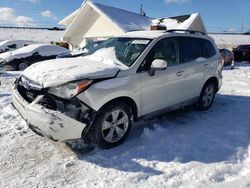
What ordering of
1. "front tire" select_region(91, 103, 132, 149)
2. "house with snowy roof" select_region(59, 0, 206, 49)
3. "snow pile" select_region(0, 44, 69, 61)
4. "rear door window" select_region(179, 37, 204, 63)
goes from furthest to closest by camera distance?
"house with snowy roof" select_region(59, 0, 206, 49) < "snow pile" select_region(0, 44, 69, 61) < "rear door window" select_region(179, 37, 204, 63) < "front tire" select_region(91, 103, 132, 149)

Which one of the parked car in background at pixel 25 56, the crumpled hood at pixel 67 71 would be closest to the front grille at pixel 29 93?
the crumpled hood at pixel 67 71

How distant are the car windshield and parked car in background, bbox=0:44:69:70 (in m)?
8.80

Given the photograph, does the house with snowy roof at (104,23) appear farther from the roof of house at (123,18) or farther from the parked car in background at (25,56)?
the parked car in background at (25,56)

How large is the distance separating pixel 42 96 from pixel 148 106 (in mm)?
1819

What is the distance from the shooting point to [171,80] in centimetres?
526

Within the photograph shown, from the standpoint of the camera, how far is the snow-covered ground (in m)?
3.58

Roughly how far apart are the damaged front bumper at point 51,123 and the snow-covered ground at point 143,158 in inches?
16.2

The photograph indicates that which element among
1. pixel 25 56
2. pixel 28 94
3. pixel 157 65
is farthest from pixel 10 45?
pixel 157 65

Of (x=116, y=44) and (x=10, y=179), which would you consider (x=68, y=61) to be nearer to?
(x=116, y=44)

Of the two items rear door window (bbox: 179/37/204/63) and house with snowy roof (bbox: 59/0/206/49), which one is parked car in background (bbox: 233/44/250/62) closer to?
house with snowy roof (bbox: 59/0/206/49)

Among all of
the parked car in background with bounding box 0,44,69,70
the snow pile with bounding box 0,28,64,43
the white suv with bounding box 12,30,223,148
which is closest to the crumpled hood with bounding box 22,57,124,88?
the white suv with bounding box 12,30,223,148

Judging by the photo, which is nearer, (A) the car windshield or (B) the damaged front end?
(B) the damaged front end

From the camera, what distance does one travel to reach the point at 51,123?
12.7 ft

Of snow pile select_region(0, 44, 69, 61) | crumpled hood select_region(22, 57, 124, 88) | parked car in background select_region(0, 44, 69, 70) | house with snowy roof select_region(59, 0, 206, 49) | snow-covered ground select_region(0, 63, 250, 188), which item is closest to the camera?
snow-covered ground select_region(0, 63, 250, 188)
